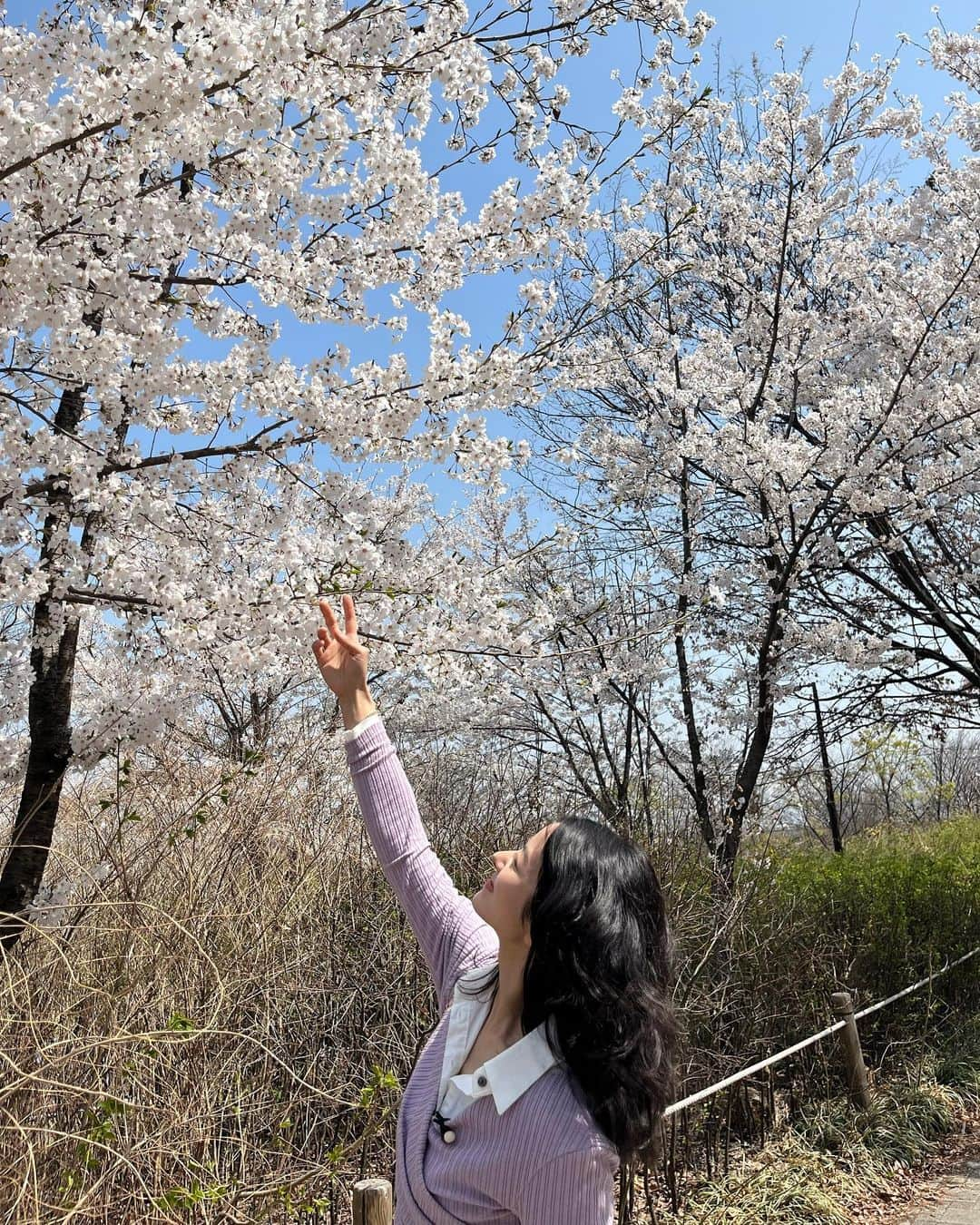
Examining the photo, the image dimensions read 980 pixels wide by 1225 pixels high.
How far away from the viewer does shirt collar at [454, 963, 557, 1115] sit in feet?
3.97

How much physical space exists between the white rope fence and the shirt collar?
359mm

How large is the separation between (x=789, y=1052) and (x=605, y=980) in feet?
10.8

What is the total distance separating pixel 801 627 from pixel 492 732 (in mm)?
2511

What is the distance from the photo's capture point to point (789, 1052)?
409cm

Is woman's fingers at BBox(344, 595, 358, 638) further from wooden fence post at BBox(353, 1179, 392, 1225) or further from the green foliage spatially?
the green foliage

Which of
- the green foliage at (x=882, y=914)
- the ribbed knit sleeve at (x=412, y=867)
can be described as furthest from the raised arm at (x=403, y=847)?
the green foliage at (x=882, y=914)

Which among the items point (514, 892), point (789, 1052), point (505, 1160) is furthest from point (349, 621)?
point (789, 1052)

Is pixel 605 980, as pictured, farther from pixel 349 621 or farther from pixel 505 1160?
pixel 349 621

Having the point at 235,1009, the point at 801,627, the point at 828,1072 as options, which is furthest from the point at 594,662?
the point at 235,1009

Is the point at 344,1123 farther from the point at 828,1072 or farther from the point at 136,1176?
the point at 828,1072

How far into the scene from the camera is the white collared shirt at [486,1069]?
47.9 inches

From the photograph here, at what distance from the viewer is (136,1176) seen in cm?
245

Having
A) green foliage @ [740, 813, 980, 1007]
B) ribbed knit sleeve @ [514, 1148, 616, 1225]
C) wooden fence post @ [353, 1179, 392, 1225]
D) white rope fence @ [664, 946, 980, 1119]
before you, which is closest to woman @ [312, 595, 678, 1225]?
ribbed knit sleeve @ [514, 1148, 616, 1225]

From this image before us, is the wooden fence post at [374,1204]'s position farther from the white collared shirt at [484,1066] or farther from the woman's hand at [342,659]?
the woman's hand at [342,659]
